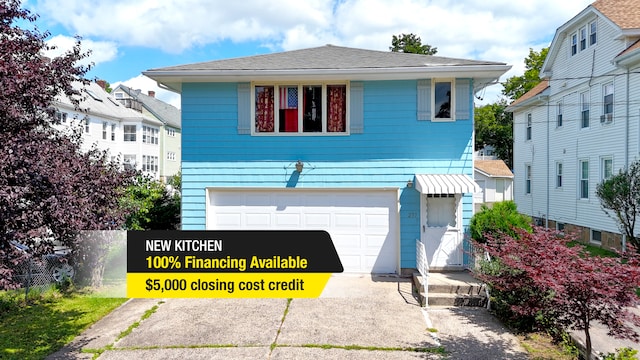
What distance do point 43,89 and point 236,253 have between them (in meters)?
3.01

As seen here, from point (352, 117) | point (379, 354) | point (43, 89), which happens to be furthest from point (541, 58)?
point (43, 89)

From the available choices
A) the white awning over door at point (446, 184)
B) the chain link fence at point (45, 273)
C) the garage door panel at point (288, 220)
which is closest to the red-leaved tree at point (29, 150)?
the chain link fence at point (45, 273)

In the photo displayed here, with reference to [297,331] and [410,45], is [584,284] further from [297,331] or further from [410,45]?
[410,45]

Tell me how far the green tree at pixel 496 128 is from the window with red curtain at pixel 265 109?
3614 cm

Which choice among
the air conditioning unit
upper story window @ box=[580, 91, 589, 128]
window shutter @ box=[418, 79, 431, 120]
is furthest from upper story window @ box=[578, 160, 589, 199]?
window shutter @ box=[418, 79, 431, 120]

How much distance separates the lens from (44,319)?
6773 mm

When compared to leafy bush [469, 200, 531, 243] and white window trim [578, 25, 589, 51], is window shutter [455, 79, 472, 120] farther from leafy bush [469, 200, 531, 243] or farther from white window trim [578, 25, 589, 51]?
white window trim [578, 25, 589, 51]

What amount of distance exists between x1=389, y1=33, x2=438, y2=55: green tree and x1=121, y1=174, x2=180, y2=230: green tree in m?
29.4

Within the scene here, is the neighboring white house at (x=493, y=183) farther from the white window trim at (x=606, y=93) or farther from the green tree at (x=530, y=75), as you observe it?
the white window trim at (x=606, y=93)

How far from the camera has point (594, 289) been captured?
4.42 m

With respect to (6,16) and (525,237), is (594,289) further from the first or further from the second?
(6,16)

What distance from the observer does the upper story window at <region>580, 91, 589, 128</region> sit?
49.9 ft

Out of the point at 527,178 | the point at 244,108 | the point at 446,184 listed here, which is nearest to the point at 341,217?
the point at 446,184

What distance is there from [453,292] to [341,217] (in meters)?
3.08
